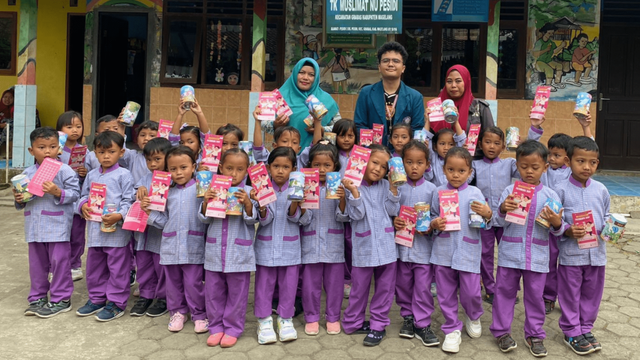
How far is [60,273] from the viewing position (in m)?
4.32

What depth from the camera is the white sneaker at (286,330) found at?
3875mm

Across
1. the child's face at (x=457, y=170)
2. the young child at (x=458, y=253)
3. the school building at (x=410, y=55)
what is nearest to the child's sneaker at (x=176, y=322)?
the young child at (x=458, y=253)

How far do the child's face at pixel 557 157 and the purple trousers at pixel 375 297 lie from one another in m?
1.51

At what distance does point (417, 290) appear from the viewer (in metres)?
3.96

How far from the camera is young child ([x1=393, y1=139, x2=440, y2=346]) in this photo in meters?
3.94

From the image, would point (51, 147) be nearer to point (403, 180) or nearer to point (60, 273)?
point (60, 273)

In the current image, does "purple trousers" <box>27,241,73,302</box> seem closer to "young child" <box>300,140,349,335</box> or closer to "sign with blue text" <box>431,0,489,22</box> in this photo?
"young child" <box>300,140,349,335</box>

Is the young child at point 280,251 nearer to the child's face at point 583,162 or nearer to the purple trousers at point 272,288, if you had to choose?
the purple trousers at point 272,288

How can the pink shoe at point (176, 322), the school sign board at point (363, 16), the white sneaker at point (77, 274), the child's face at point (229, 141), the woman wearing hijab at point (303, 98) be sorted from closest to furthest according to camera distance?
the pink shoe at point (176, 322), the child's face at point (229, 141), the woman wearing hijab at point (303, 98), the white sneaker at point (77, 274), the school sign board at point (363, 16)

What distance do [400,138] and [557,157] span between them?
1188mm

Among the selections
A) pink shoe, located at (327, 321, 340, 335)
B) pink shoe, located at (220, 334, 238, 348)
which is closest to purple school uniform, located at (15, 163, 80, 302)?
pink shoe, located at (220, 334, 238, 348)

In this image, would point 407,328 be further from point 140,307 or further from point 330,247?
point 140,307

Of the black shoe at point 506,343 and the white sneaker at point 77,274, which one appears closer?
the black shoe at point 506,343

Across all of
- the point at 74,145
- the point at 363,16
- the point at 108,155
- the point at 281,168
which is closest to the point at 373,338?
the point at 281,168
